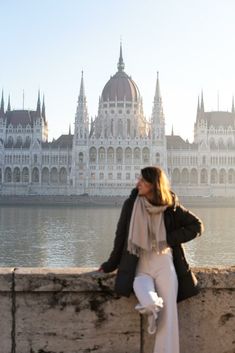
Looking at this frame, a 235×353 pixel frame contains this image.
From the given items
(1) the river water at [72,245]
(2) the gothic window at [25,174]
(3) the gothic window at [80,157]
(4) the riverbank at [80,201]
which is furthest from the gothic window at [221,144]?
(1) the river water at [72,245]

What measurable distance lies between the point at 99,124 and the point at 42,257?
73.7 meters

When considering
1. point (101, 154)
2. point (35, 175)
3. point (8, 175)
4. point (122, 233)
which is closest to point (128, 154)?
point (101, 154)

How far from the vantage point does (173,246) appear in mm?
4191

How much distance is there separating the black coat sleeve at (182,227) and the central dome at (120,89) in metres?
92.6

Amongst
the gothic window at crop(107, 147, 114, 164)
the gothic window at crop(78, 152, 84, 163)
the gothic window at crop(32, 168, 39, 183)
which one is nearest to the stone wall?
the gothic window at crop(107, 147, 114, 164)

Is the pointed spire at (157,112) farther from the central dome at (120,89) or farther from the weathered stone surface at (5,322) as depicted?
the weathered stone surface at (5,322)

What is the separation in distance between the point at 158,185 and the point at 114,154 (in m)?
86.4

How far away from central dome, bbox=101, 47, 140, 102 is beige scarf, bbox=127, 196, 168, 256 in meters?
92.7

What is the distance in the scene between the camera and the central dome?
96.4 meters

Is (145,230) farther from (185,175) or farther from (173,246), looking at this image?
(185,175)

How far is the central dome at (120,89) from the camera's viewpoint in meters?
96.4

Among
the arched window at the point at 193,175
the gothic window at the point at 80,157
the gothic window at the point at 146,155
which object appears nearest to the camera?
the gothic window at the point at 80,157

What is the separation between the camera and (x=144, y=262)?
163 inches

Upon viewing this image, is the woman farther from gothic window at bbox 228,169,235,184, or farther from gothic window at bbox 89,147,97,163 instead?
gothic window at bbox 228,169,235,184
